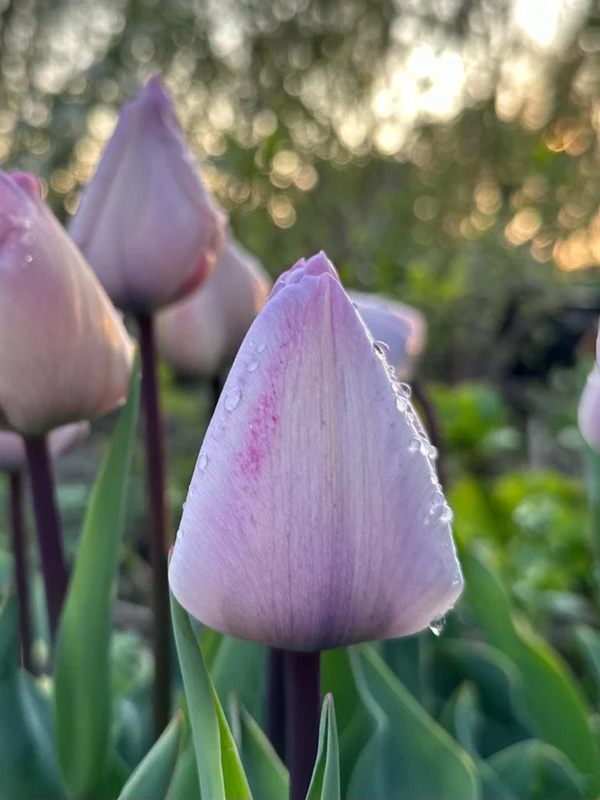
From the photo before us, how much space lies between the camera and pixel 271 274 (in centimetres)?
194

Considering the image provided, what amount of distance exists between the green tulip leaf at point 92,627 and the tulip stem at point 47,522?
0.02 metres

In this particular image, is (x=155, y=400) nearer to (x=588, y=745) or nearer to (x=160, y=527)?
(x=160, y=527)

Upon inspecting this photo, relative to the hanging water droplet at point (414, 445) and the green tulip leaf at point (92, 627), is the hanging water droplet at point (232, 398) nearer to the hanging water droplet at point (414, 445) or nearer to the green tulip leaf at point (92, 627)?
the hanging water droplet at point (414, 445)

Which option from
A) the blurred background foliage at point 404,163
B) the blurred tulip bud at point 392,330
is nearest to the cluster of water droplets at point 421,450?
the blurred tulip bud at point 392,330

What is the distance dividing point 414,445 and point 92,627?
0.23 metres

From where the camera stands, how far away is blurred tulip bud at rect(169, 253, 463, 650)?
0.75 feet

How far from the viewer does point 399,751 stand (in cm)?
46

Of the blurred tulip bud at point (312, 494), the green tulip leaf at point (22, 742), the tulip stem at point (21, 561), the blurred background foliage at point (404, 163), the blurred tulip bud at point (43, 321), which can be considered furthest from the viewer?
the blurred background foliage at point (404, 163)

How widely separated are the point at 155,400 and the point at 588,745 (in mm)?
374

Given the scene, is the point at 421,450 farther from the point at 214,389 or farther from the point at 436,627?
the point at 214,389

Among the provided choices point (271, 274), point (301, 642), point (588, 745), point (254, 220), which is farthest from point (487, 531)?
point (301, 642)

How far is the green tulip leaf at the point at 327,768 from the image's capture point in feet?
0.85

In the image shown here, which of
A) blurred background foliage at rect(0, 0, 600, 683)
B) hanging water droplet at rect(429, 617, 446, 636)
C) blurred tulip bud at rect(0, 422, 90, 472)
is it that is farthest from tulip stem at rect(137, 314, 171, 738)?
blurred background foliage at rect(0, 0, 600, 683)

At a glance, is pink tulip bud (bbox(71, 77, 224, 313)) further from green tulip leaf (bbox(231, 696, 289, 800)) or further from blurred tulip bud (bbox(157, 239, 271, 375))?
green tulip leaf (bbox(231, 696, 289, 800))
